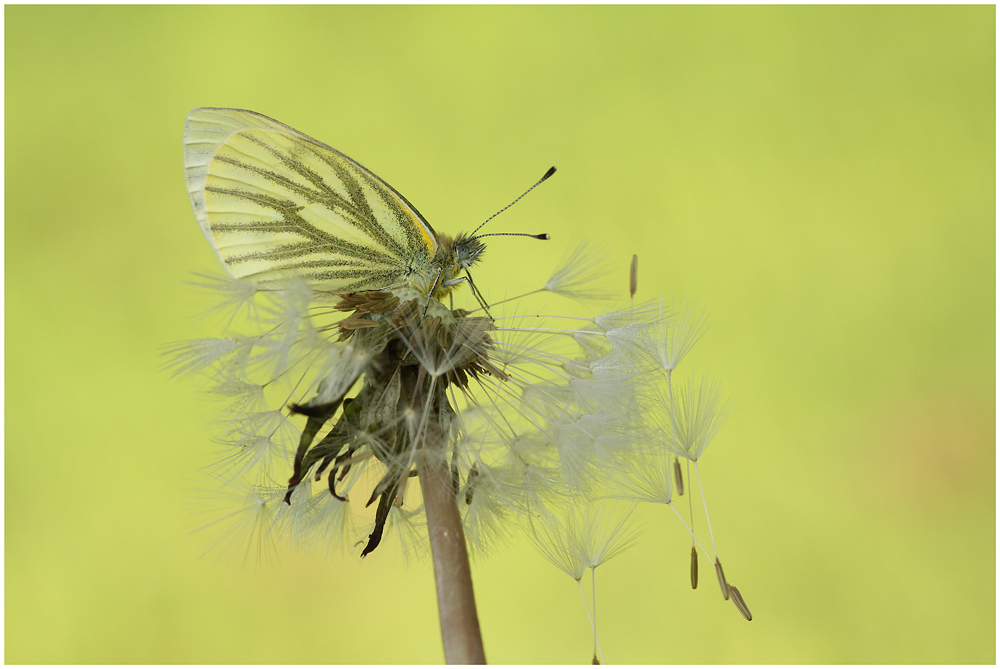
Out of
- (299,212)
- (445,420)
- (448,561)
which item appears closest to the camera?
(448,561)

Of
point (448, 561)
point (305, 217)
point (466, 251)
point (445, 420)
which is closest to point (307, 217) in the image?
point (305, 217)

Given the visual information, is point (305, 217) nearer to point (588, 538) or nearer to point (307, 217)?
point (307, 217)

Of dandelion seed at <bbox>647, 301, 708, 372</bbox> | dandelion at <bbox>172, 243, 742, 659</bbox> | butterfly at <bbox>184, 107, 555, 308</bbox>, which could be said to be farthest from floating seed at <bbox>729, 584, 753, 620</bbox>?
butterfly at <bbox>184, 107, 555, 308</bbox>

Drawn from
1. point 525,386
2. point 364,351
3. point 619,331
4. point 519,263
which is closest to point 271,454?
point 364,351

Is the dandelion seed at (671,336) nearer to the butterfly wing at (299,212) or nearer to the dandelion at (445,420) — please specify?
the dandelion at (445,420)

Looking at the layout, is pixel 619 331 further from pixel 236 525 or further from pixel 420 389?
pixel 236 525

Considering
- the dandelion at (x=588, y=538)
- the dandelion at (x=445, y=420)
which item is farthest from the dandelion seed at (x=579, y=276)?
the dandelion at (x=588, y=538)

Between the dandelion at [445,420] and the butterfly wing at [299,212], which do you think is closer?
the dandelion at [445,420]

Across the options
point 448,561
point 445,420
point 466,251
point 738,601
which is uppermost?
point 466,251
